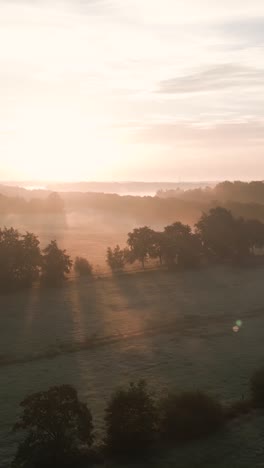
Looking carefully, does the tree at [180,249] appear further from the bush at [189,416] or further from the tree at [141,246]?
the bush at [189,416]

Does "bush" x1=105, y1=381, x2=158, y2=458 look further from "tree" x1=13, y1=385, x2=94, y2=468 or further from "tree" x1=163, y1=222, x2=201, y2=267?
"tree" x1=163, y1=222, x2=201, y2=267

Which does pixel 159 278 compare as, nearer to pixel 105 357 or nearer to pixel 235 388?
pixel 105 357

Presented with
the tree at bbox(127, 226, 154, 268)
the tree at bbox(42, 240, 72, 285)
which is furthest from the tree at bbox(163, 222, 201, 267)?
the tree at bbox(42, 240, 72, 285)

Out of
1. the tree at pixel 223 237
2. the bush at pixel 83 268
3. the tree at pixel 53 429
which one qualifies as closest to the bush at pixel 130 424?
the tree at pixel 53 429

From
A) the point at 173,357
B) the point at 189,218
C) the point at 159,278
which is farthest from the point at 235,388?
the point at 189,218

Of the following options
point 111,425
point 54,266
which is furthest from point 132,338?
point 54,266

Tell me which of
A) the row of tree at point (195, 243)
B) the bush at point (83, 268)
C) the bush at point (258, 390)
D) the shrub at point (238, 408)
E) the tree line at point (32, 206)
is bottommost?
the shrub at point (238, 408)
